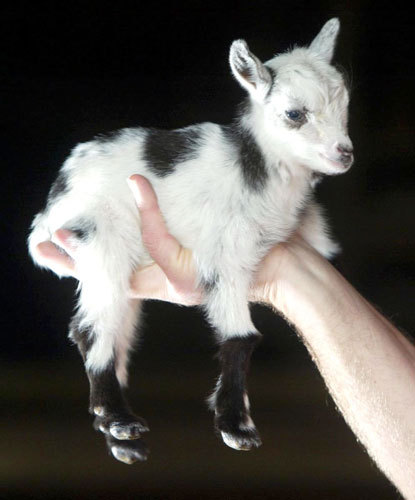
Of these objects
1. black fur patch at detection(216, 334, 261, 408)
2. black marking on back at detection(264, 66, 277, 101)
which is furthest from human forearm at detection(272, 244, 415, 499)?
black marking on back at detection(264, 66, 277, 101)

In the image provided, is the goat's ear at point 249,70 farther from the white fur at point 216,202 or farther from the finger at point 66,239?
the finger at point 66,239

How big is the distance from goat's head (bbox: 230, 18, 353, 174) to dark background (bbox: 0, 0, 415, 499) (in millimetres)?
106

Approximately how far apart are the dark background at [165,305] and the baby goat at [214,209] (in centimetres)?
8

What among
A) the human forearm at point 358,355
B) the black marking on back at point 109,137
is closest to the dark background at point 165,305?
the black marking on back at point 109,137

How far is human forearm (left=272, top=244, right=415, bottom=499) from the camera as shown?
792 millimetres

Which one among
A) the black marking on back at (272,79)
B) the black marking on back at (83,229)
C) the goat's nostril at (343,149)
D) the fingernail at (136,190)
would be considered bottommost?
the black marking on back at (83,229)

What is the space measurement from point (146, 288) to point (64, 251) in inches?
4.4

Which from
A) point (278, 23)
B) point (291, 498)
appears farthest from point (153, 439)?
point (278, 23)

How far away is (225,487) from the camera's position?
1021mm

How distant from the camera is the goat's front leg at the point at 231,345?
0.78 meters

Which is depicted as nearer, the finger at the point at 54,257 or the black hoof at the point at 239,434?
the black hoof at the point at 239,434

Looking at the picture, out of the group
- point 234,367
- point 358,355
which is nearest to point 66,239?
point 234,367

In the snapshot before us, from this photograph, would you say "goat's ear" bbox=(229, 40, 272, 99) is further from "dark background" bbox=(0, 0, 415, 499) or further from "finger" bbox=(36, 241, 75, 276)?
"finger" bbox=(36, 241, 75, 276)

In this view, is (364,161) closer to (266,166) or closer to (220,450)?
(266,166)
